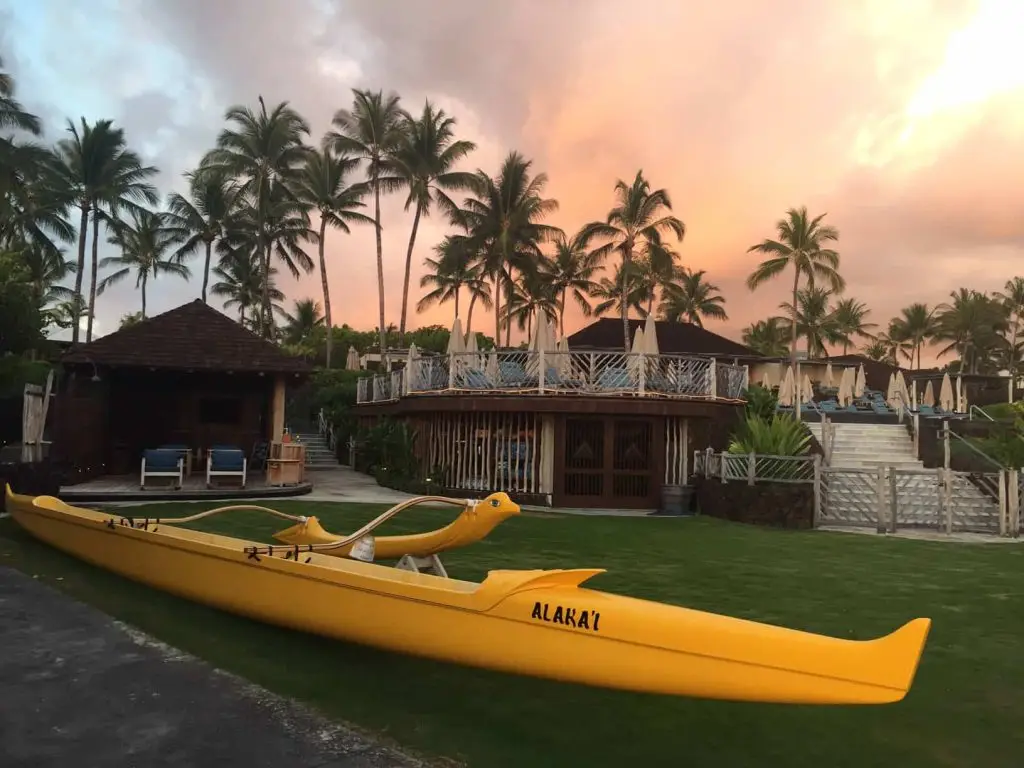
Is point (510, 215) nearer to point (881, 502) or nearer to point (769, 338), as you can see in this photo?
point (881, 502)

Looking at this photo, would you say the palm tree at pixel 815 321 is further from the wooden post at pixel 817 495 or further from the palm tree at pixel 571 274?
the wooden post at pixel 817 495

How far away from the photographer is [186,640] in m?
5.79

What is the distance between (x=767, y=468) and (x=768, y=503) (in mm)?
936

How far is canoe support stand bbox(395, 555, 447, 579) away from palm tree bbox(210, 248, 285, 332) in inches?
1788

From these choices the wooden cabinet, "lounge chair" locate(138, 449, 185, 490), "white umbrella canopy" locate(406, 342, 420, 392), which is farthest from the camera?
"white umbrella canopy" locate(406, 342, 420, 392)

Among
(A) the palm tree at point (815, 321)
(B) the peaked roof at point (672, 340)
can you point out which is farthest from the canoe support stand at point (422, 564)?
(A) the palm tree at point (815, 321)

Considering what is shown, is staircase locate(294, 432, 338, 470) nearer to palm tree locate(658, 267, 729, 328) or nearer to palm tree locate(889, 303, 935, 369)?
palm tree locate(658, 267, 729, 328)

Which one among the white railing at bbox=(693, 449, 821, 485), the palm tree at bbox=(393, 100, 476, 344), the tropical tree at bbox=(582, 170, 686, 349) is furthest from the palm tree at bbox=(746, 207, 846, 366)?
the white railing at bbox=(693, 449, 821, 485)

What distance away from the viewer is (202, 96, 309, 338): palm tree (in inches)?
1583

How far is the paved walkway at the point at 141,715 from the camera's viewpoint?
149 inches

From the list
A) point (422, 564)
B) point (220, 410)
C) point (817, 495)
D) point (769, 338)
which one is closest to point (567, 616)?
point (422, 564)

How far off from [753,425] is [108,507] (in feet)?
42.2

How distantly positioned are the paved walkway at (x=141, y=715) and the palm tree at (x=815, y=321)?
190 feet

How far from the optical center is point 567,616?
13.6ft
